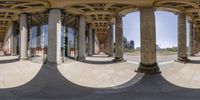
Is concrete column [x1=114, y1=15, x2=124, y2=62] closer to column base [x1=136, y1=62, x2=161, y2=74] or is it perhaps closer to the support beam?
→ the support beam

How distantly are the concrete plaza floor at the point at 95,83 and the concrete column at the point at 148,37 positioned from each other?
1.87 metres

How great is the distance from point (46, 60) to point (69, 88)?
13.0 meters

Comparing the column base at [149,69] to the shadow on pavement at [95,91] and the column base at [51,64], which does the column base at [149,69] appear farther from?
the column base at [51,64]

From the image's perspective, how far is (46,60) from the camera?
119 ft

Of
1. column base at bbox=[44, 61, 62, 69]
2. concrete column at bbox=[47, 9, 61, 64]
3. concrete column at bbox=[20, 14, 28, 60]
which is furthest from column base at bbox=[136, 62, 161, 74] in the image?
concrete column at bbox=[20, 14, 28, 60]

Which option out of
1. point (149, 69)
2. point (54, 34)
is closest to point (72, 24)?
point (54, 34)

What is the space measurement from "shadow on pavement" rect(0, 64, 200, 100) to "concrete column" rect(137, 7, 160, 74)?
14.6 feet

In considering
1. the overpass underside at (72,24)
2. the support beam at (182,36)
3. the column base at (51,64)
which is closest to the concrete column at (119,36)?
the overpass underside at (72,24)

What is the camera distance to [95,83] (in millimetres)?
27047

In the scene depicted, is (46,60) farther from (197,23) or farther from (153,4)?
(197,23)

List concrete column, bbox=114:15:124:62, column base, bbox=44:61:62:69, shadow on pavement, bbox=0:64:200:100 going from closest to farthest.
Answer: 1. shadow on pavement, bbox=0:64:200:100
2. column base, bbox=44:61:62:69
3. concrete column, bbox=114:15:124:62

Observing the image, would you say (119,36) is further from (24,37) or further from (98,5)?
(24,37)

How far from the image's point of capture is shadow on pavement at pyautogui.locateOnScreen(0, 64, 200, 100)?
2058 cm

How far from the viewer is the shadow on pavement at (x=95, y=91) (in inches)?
810
